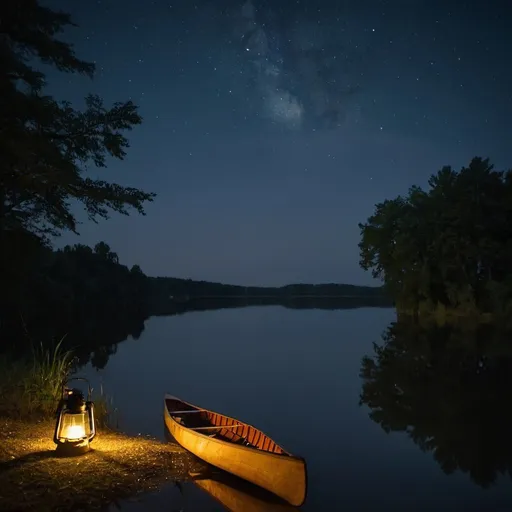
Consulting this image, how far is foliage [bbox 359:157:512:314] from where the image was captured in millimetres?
49906

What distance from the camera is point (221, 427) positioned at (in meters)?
10.3

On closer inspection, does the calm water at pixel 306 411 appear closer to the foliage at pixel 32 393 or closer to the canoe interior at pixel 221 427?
the canoe interior at pixel 221 427

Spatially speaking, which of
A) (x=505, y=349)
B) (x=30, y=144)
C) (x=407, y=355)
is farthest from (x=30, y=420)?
(x=505, y=349)

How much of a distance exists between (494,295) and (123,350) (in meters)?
35.4

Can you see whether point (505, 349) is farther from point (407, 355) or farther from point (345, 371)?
point (345, 371)

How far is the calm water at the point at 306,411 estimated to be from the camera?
30.0 feet

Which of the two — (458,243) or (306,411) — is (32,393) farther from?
(458,243)

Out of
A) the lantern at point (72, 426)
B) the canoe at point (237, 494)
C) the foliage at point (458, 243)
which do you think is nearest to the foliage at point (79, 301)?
the lantern at point (72, 426)

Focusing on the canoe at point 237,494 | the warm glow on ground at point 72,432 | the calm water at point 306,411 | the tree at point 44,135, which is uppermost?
the tree at point 44,135

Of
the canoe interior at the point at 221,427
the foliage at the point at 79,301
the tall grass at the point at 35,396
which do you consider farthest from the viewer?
the foliage at the point at 79,301

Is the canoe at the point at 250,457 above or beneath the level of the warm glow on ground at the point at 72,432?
beneath

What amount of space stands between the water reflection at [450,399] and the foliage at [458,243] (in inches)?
717

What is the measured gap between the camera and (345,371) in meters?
25.2

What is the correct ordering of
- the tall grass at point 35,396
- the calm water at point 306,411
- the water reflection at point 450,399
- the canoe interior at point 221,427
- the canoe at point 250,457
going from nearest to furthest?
the canoe at point 250,457 < the calm water at point 306,411 < the canoe interior at point 221,427 < the tall grass at point 35,396 < the water reflection at point 450,399
